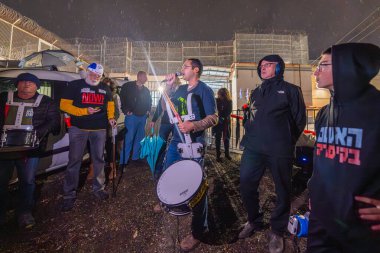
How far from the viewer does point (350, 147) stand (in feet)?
4.09

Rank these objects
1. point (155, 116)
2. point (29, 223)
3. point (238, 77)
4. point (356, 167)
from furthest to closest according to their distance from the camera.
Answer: point (238, 77), point (155, 116), point (29, 223), point (356, 167)

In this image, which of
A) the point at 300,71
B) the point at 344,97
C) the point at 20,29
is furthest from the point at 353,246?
the point at 300,71

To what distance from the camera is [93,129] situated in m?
3.99

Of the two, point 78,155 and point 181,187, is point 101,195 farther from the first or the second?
point 181,187

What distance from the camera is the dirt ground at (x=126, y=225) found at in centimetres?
279

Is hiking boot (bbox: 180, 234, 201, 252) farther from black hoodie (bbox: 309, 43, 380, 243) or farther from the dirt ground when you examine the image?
black hoodie (bbox: 309, 43, 380, 243)

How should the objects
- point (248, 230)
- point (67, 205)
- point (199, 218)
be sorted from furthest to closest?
1. point (67, 205)
2. point (248, 230)
3. point (199, 218)

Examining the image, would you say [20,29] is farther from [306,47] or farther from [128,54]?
[306,47]

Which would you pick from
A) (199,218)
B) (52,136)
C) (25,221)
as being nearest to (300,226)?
(199,218)

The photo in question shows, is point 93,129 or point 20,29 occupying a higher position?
point 20,29

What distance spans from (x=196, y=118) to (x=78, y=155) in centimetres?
243

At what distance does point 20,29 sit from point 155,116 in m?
16.5

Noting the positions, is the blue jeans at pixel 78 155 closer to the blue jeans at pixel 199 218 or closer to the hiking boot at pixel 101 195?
the hiking boot at pixel 101 195

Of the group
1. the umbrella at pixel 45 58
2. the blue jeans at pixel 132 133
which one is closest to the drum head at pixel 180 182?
the blue jeans at pixel 132 133
